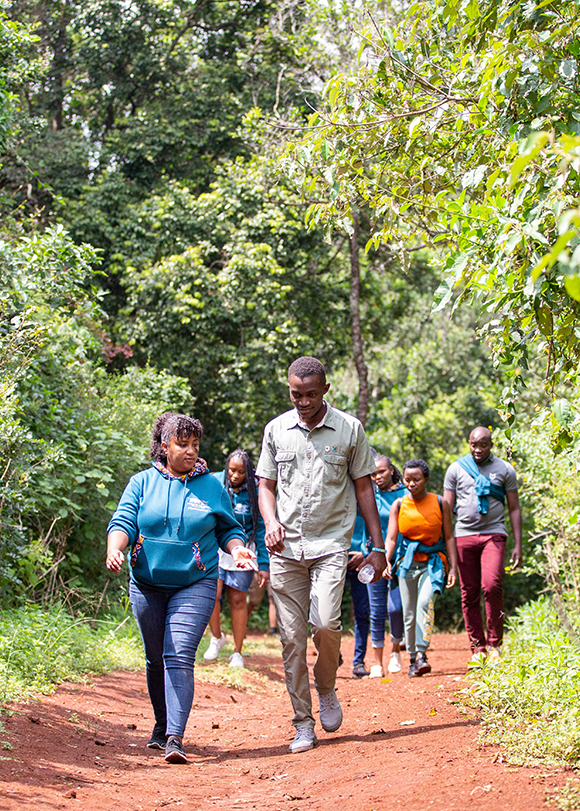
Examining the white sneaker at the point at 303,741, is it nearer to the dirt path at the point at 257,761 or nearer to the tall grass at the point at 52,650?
the dirt path at the point at 257,761

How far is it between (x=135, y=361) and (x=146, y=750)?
11689mm

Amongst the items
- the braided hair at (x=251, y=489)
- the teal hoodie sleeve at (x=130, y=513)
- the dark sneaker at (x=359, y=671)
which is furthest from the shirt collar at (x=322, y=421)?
the dark sneaker at (x=359, y=671)

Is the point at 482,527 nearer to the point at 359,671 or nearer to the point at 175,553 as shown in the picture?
the point at 359,671

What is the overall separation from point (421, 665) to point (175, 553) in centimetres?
371

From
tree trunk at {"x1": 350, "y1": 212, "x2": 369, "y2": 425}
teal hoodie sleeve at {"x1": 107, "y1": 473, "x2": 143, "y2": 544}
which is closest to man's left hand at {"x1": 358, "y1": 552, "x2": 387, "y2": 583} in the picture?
teal hoodie sleeve at {"x1": 107, "y1": 473, "x2": 143, "y2": 544}

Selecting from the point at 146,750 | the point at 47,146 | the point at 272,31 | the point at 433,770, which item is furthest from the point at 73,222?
the point at 433,770

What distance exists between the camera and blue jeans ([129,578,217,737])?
4.73 metres

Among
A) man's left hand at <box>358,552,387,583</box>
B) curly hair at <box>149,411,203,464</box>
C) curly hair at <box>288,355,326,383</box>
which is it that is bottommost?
man's left hand at <box>358,552,387,583</box>

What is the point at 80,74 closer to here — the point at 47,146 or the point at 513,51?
the point at 47,146

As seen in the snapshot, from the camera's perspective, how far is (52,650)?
6.80 m

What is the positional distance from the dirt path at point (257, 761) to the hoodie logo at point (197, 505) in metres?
1.40

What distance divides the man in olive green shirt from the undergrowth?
959mm

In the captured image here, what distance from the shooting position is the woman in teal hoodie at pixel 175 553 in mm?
4750

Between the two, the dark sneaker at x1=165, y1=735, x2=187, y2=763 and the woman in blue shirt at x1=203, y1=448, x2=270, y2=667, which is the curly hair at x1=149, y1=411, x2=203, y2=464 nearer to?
the dark sneaker at x1=165, y1=735, x2=187, y2=763
